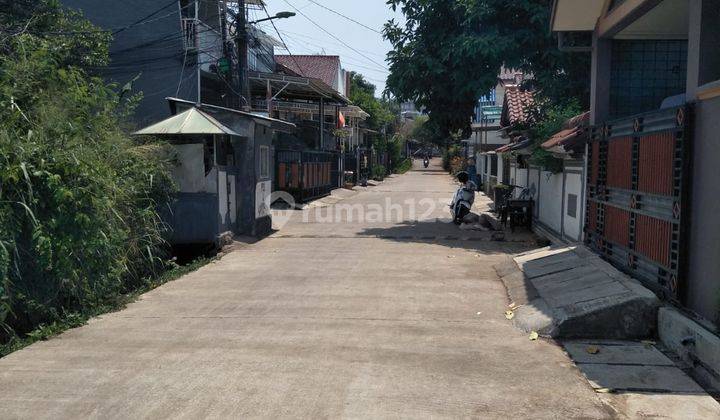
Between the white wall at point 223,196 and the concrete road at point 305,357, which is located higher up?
the white wall at point 223,196

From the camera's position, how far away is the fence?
21344 mm

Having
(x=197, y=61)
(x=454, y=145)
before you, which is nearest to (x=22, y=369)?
(x=197, y=61)

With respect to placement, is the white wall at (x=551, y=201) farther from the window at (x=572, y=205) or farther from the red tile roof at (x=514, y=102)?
the red tile roof at (x=514, y=102)

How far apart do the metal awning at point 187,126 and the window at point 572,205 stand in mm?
6320

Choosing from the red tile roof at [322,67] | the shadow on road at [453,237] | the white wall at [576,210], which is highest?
the red tile roof at [322,67]

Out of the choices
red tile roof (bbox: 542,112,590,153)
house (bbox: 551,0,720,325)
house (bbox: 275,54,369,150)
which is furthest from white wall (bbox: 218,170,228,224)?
house (bbox: 275,54,369,150)

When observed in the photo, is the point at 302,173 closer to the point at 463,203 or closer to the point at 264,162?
the point at 264,162

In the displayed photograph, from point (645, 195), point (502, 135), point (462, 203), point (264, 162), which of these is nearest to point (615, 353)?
point (645, 195)

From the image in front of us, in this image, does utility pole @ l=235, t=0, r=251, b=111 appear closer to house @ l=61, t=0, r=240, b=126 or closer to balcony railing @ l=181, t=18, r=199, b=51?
house @ l=61, t=0, r=240, b=126

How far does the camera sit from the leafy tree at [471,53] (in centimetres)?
1391

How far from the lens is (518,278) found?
28.2 feet

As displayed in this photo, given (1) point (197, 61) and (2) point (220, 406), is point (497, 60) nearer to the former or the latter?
(1) point (197, 61)

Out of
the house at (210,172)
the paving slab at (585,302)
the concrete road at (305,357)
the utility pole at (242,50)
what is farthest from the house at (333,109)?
the paving slab at (585,302)

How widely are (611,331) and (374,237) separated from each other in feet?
27.8
